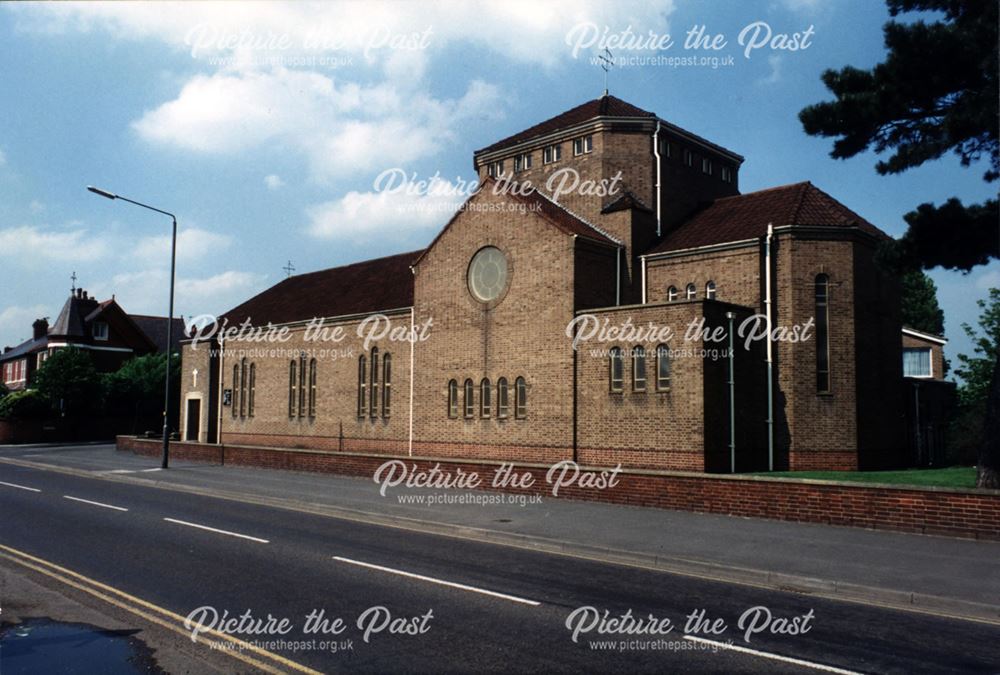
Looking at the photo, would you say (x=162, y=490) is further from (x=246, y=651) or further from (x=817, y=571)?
(x=817, y=571)

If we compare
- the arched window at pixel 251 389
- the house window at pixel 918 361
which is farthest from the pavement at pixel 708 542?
the house window at pixel 918 361

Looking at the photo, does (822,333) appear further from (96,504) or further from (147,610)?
(147,610)

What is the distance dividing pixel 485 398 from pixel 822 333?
37.6 feet

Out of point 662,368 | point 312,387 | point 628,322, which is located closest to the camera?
point 662,368

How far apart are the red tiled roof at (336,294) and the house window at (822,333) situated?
16386 millimetres


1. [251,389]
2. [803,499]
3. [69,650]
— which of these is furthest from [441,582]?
[251,389]

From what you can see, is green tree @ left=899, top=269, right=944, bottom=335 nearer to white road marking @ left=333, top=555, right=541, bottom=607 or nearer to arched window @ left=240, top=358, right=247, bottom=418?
arched window @ left=240, top=358, right=247, bottom=418

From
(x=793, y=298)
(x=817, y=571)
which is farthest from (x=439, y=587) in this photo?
(x=793, y=298)

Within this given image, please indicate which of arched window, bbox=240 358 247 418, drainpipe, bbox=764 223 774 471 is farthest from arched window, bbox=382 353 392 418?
drainpipe, bbox=764 223 774 471

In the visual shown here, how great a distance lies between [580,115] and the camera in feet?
102

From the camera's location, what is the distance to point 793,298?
78.0 feet

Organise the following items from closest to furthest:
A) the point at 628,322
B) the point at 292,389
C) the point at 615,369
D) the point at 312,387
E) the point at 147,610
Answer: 1. the point at 147,610
2. the point at 628,322
3. the point at 615,369
4. the point at 312,387
5. the point at 292,389

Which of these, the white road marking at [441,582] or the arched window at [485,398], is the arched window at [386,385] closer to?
the arched window at [485,398]

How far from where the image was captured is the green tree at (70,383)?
51156 mm
